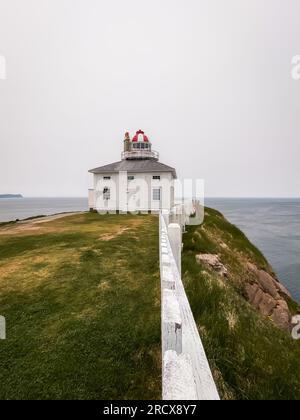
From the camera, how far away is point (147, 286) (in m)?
5.98

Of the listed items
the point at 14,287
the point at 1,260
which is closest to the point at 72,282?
the point at 14,287

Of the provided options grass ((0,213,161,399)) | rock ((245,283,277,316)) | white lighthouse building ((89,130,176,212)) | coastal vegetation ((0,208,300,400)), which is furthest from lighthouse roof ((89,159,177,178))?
coastal vegetation ((0,208,300,400))

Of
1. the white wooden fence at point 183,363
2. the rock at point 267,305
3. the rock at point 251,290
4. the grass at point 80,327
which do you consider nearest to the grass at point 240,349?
the grass at point 80,327

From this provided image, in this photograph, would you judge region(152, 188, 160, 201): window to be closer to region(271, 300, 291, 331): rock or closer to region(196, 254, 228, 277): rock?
region(196, 254, 228, 277): rock

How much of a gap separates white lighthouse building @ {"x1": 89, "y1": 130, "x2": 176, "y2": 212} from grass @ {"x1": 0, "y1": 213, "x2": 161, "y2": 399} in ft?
55.1

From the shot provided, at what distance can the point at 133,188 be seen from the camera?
2525 centimetres

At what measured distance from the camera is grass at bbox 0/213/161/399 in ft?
10.3

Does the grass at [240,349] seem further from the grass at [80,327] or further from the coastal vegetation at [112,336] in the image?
the grass at [80,327]

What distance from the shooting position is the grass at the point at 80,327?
3.15 metres

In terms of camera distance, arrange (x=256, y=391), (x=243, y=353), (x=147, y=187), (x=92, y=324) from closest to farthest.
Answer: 1. (x=256, y=391)
2. (x=243, y=353)
3. (x=92, y=324)
4. (x=147, y=187)

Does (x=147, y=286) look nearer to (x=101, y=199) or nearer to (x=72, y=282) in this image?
(x=72, y=282)

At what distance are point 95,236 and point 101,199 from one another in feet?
49.2
